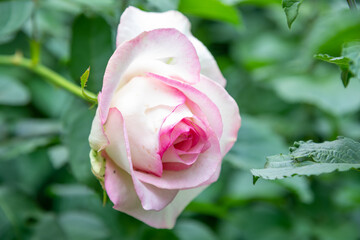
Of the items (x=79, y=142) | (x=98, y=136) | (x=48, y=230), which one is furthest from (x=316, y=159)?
(x=48, y=230)

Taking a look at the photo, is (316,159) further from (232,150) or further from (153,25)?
(232,150)

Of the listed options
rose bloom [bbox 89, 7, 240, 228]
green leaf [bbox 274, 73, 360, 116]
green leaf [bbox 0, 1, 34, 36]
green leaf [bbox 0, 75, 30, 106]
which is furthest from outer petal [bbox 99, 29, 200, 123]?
green leaf [bbox 274, 73, 360, 116]

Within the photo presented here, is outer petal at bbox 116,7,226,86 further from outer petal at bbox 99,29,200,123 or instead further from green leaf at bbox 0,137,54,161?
green leaf at bbox 0,137,54,161

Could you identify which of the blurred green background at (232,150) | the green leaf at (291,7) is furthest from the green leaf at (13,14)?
the green leaf at (291,7)

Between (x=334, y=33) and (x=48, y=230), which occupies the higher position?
(x=334, y=33)

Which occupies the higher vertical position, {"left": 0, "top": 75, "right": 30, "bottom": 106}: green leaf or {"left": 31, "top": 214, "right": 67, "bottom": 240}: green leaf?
{"left": 0, "top": 75, "right": 30, "bottom": 106}: green leaf

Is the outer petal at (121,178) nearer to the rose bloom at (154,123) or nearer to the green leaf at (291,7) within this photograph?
the rose bloom at (154,123)

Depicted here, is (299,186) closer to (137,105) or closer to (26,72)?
(137,105)
